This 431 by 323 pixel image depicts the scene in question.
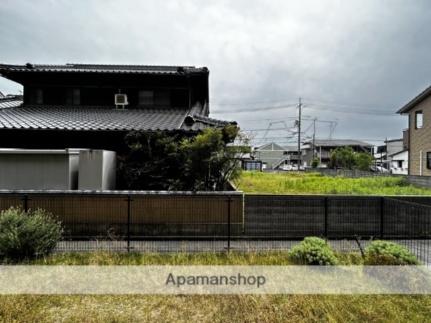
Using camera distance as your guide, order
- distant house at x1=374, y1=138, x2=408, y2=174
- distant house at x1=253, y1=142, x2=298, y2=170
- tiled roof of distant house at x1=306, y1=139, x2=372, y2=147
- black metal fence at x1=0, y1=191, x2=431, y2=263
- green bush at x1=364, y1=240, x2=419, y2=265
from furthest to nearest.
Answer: distant house at x1=253, y1=142, x2=298, y2=170 < tiled roof of distant house at x1=306, y1=139, x2=372, y2=147 < distant house at x1=374, y1=138, x2=408, y2=174 < black metal fence at x1=0, y1=191, x2=431, y2=263 < green bush at x1=364, y1=240, x2=419, y2=265

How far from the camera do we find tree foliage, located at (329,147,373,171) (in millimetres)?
31359

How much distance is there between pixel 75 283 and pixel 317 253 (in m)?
3.56

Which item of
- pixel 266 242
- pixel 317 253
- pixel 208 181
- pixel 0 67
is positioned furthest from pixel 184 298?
pixel 0 67

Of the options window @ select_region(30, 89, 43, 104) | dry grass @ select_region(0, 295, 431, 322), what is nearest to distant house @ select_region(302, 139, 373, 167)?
window @ select_region(30, 89, 43, 104)

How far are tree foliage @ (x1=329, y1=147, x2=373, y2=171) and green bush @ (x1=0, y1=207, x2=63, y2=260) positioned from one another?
3269 cm

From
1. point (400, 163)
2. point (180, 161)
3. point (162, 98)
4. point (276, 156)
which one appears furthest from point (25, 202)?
point (276, 156)

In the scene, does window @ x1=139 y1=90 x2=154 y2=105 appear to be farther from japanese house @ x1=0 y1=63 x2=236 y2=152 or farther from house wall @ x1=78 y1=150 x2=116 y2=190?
house wall @ x1=78 y1=150 x2=116 y2=190

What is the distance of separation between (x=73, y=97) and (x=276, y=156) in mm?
58736

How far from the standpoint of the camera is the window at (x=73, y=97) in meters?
11.1

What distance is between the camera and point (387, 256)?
414 centimetres

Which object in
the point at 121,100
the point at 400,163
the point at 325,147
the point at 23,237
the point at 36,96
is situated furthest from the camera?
the point at 325,147

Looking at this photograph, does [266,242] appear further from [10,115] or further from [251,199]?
[10,115]

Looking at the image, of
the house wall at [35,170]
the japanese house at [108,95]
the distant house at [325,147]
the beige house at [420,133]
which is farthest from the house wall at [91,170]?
the distant house at [325,147]

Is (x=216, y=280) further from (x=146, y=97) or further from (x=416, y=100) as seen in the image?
(x=416, y=100)
